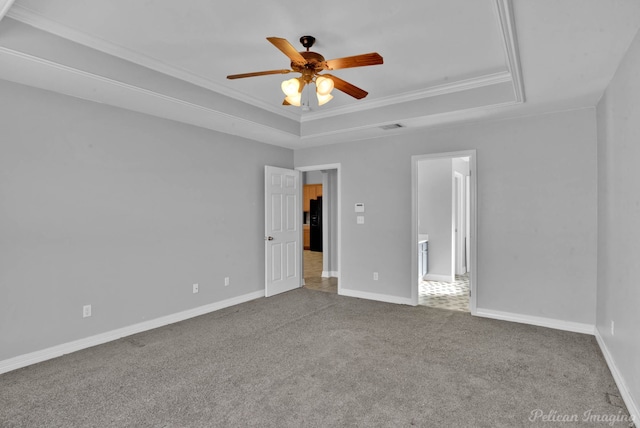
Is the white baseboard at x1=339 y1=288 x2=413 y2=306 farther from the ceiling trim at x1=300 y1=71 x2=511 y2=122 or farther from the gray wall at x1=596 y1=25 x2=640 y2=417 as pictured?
the ceiling trim at x1=300 y1=71 x2=511 y2=122

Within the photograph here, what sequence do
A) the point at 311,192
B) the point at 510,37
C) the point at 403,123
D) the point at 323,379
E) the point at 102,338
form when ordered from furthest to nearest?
the point at 311,192 → the point at 403,123 → the point at 102,338 → the point at 323,379 → the point at 510,37

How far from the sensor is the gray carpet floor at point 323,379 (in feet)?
7.50

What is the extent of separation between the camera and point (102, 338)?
3551 mm

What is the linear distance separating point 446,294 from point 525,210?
1.97m

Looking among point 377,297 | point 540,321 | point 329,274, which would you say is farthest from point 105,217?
point 540,321

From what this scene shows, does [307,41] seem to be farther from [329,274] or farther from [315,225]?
[315,225]

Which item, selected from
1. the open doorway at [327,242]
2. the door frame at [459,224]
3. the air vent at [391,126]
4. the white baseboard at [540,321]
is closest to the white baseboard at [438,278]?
the door frame at [459,224]

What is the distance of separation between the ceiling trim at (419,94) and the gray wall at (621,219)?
Answer: 983 mm

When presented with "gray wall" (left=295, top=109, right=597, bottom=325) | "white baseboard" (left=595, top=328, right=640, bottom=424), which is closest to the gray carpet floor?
"white baseboard" (left=595, top=328, right=640, bottom=424)

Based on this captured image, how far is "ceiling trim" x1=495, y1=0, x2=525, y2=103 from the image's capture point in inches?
77.0

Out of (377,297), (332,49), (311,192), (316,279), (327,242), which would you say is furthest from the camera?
(311,192)

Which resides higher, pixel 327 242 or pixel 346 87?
pixel 346 87

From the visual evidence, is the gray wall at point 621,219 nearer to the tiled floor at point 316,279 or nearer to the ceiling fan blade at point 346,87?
the ceiling fan blade at point 346,87

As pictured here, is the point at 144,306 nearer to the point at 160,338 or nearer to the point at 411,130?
the point at 160,338
